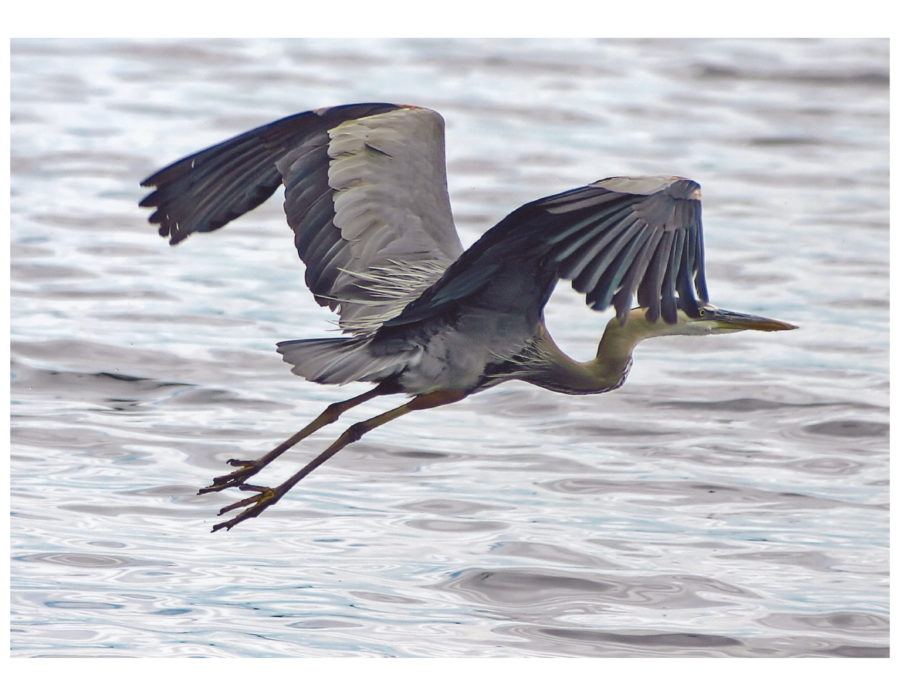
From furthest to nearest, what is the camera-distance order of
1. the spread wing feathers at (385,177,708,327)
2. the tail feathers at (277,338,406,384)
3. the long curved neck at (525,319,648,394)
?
the long curved neck at (525,319,648,394) < the tail feathers at (277,338,406,384) < the spread wing feathers at (385,177,708,327)

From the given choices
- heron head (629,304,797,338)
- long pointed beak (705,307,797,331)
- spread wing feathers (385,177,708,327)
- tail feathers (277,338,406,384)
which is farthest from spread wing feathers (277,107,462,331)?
spread wing feathers (385,177,708,327)

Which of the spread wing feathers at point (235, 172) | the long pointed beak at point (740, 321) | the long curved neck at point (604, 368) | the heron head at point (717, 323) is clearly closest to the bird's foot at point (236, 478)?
the spread wing feathers at point (235, 172)

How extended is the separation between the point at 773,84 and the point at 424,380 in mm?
13983

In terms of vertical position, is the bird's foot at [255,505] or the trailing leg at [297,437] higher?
the trailing leg at [297,437]

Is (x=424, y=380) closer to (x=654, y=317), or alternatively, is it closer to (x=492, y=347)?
(x=492, y=347)

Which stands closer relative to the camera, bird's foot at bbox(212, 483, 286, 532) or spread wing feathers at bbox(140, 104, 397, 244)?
bird's foot at bbox(212, 483, 286, 532)

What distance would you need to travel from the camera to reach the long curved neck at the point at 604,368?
22.8 feet

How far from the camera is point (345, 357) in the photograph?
20.4 feet

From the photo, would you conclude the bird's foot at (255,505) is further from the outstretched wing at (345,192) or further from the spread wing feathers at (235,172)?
the spread wing feathers at (235,172)

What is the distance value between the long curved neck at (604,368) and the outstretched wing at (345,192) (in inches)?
25.8

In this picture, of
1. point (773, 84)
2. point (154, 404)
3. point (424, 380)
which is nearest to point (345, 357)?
point (424, 380)

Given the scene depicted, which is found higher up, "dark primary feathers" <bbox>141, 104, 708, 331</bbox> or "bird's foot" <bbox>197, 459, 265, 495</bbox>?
"dark primary feathers" <bbox>141, 104, 708, 331</bbox>

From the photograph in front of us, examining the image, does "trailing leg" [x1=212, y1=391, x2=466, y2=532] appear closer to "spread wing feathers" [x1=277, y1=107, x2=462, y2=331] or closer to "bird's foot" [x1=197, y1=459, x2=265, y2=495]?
"bird's foot" [x1=197, y1=459, x2=265, y2=495]

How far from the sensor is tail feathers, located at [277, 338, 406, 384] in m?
6.11
